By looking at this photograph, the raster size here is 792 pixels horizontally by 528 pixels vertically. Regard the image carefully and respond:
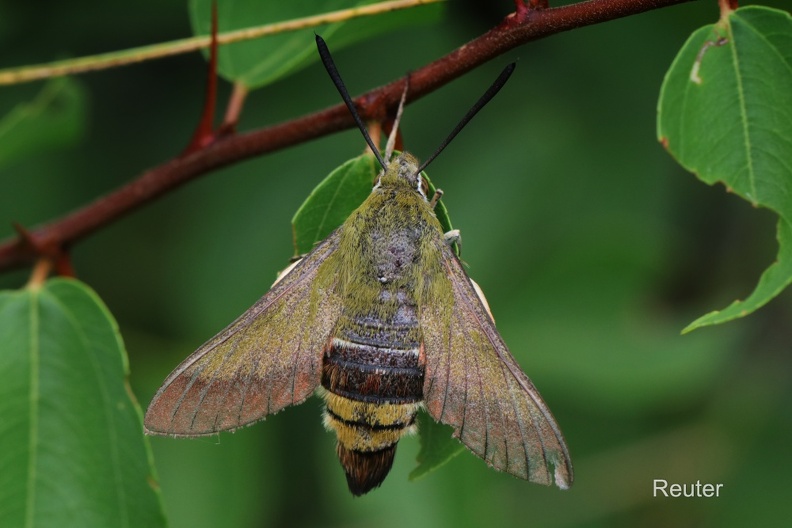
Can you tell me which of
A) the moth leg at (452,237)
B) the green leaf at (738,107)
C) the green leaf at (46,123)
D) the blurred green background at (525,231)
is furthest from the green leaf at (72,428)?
the green leaf at (738,107)

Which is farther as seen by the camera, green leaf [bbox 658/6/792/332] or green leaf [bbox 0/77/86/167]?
green leaf [bbox 0/77/86/167]

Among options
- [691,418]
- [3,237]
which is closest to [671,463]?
[691,418]

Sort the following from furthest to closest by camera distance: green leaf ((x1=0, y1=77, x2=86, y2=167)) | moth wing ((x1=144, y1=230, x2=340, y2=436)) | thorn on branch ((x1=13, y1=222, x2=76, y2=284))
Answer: green leaf ((x1=0, y1=77, x2=86, y2=167))
thorn on branch ((x1=13, y1=222, x2=76, y2=284))
moth wing ((x1=144, y1=230, x2=340, y2=436))

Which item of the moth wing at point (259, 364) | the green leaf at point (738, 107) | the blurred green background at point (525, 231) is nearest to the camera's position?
the green leaf at point (738, 107)

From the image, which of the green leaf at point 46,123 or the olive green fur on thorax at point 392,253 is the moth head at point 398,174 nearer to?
the olive green fur on thorax at point 392,253

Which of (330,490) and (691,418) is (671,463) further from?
(330,490)

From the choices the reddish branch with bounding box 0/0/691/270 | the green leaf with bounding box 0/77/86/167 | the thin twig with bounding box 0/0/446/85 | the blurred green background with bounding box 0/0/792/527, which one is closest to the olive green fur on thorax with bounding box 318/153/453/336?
the reddish branch with bounding box 0/0/691/270

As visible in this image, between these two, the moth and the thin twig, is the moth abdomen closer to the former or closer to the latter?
the moth
